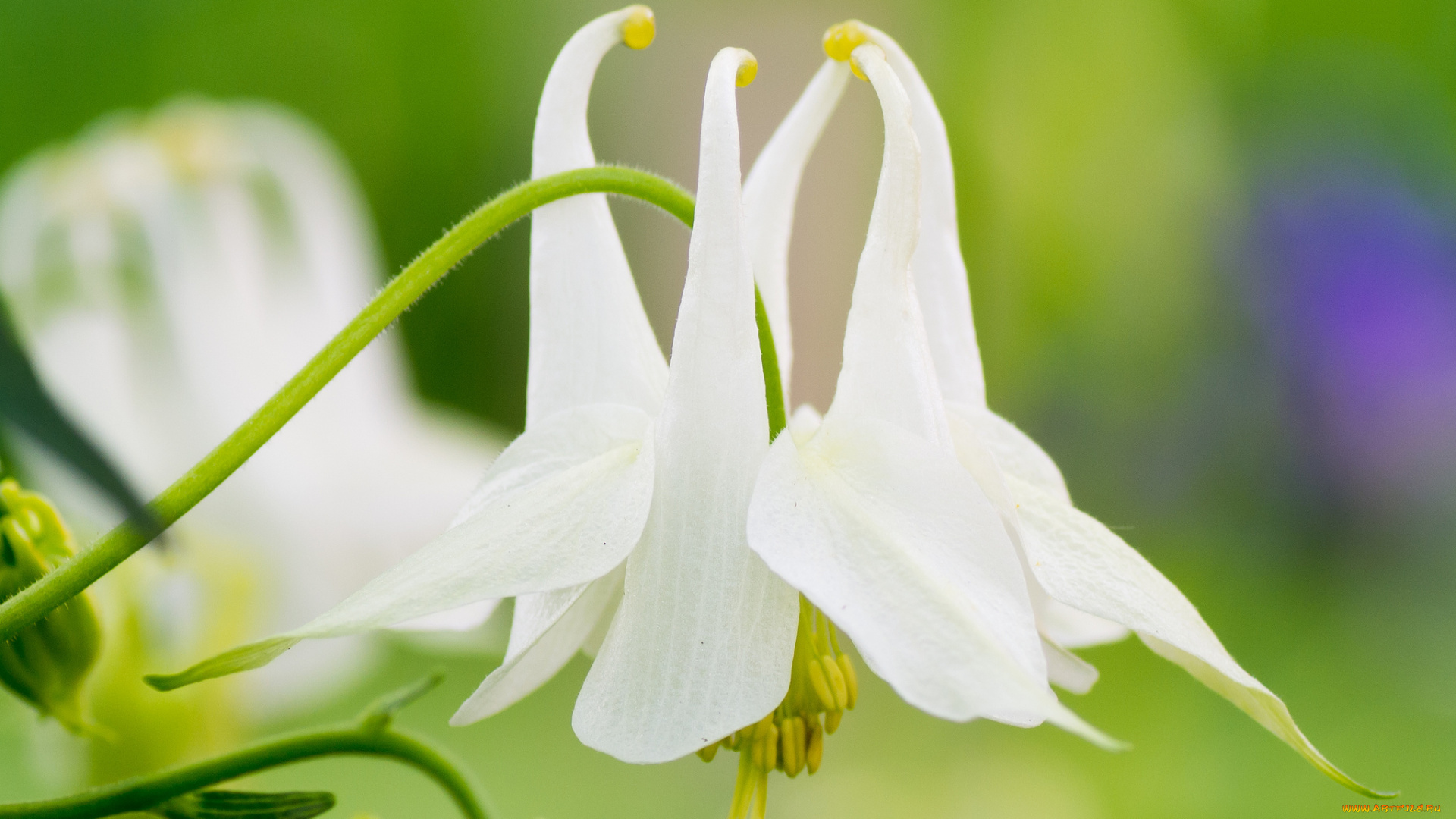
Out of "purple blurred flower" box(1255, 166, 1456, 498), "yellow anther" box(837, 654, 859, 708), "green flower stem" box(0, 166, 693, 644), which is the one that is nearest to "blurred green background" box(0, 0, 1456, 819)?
"purple blurred flower" box(1255, 166, 1456, 498)

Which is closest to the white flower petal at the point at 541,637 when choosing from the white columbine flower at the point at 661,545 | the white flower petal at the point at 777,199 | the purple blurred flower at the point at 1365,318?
the white columbine flower at the point at 661,545

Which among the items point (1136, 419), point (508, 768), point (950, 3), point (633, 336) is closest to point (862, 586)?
point (633, 336)

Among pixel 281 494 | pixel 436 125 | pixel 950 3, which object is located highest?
pixel 436 125

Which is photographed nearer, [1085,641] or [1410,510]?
[1085,641]

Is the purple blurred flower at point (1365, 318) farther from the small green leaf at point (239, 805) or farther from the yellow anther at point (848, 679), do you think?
the small green leaf at point (239, 805)

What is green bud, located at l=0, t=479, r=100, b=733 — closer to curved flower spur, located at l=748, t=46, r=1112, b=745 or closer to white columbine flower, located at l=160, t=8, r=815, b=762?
white columbine flower, located at l=160, t=8, r=815, b=762

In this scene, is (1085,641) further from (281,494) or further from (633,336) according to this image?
(281,494)

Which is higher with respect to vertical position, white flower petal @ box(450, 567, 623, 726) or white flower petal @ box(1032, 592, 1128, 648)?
white flower petal @ box(450, 567, 623, 726)
